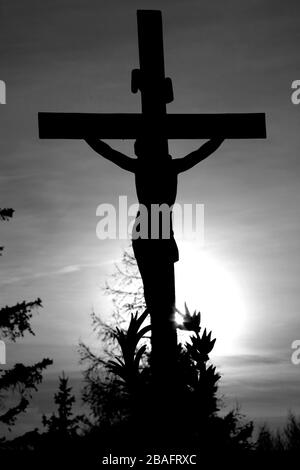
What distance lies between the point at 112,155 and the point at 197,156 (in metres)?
0.71

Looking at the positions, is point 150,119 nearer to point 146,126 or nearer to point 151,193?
point 146,126

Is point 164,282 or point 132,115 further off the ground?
point 132,115

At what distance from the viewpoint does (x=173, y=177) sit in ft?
19.2

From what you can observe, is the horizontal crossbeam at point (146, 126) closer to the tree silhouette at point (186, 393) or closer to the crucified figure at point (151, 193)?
the crucified figure at point (151, 193)

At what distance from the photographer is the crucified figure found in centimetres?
559

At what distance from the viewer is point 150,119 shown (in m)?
6.19

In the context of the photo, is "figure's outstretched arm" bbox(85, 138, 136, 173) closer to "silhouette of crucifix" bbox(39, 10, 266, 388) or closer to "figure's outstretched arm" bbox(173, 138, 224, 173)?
"silhouette of crucifix" bbox(39, 10, 266, 388)

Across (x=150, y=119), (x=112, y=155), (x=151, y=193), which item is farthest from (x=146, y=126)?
(x=151, y=193)

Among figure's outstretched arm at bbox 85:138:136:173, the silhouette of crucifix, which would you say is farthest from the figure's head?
figure's outstretched arm at bbox 85:138:136:173

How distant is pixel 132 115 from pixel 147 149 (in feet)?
1.61

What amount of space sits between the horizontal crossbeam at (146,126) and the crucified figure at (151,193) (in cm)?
21

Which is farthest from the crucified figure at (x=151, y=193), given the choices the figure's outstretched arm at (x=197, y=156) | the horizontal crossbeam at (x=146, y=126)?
the horizontal crossbeam at (x=146, y=126)
